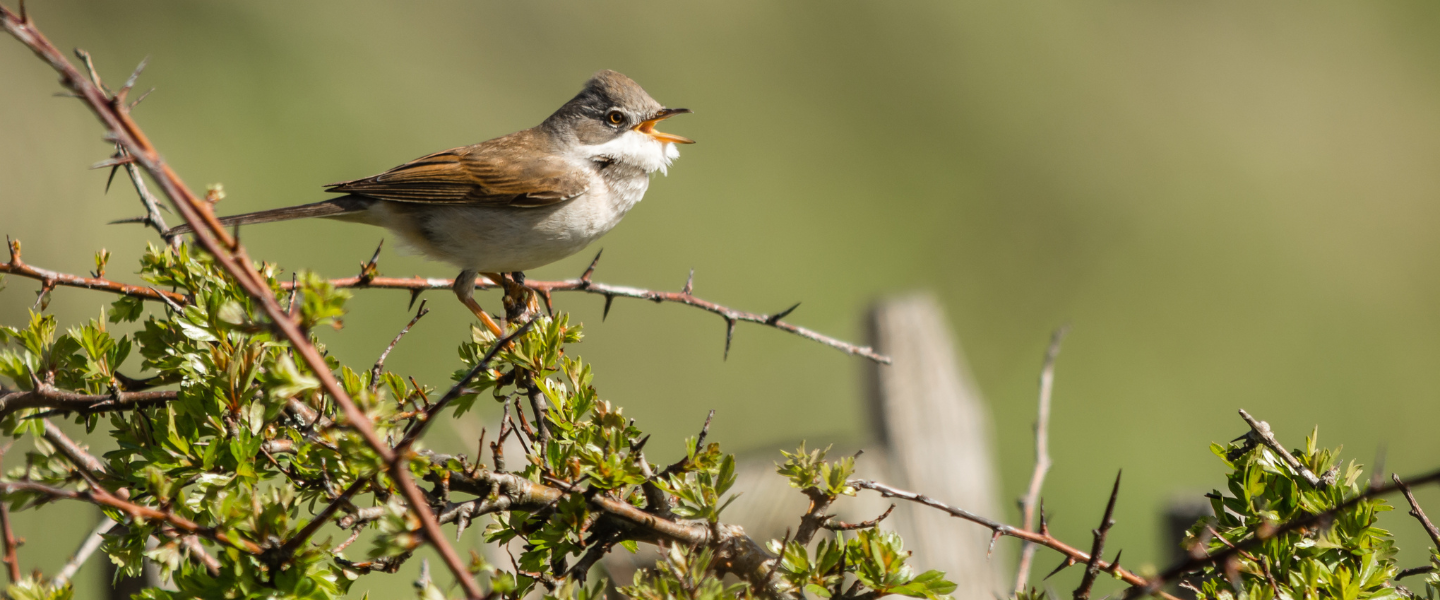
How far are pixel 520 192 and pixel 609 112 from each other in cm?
71

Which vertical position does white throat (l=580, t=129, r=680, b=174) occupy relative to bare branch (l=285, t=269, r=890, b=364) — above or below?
above

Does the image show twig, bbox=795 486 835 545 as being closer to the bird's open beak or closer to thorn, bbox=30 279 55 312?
thorn, bbox=30 279 55 312

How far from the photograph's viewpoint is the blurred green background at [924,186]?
10.9 m

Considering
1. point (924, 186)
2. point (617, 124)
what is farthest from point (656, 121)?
point (924, 186)

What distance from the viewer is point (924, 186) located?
16.5 metres

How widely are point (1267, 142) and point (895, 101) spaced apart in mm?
7158

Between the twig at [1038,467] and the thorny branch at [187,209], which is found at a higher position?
the thorny branch at [187,209]

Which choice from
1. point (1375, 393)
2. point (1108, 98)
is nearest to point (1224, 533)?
point (1375, 393)

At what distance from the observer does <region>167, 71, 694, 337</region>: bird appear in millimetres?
4059

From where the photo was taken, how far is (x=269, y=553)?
1493mm

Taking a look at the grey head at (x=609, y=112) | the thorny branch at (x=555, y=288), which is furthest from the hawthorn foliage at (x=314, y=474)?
the grey head at (x=609, y=112)

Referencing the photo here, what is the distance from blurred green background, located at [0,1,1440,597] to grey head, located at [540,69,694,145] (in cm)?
335

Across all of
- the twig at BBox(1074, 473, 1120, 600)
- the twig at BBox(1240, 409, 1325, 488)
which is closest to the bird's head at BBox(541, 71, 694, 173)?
the twig at BBox(1240, 409, 1325, 488)

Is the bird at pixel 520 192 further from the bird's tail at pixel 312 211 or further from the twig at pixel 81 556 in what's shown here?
the twig at pixel 81 556
